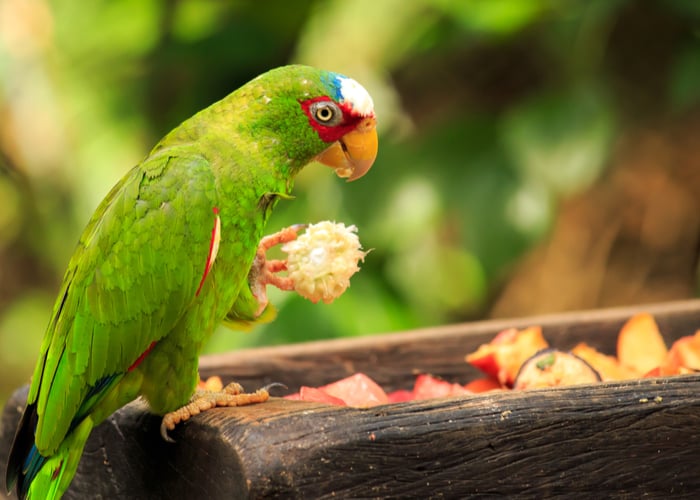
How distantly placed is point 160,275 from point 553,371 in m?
0.55

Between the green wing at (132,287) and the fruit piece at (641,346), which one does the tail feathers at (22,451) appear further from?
the fruit piece at (641,346)

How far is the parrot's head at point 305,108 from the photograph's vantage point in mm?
1343

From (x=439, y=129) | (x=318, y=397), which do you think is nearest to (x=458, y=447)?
(x=318, y=397)

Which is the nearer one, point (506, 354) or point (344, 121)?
point (344, 121)

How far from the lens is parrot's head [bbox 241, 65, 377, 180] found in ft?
4.41

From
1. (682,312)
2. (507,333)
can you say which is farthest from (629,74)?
(507,333)

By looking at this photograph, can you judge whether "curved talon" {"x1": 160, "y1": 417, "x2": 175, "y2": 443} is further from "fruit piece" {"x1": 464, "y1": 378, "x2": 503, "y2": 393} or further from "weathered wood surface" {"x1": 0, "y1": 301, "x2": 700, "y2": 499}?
"fruit piece" {"x1": 464, "y1": 378, "x2": 503, "y2": 393}

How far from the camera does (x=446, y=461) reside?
103 centimetres

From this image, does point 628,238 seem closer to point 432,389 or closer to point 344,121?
point 432,389

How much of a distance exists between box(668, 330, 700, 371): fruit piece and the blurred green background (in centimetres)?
109

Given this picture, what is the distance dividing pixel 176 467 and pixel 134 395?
0.47ft

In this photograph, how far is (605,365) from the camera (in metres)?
1.52

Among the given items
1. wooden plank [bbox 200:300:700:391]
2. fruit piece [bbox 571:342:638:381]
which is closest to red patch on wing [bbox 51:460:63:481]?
wooden plank [bbox 200:300:700:391]

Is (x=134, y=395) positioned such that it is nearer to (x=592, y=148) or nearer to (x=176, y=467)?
(x=176, y=467)
